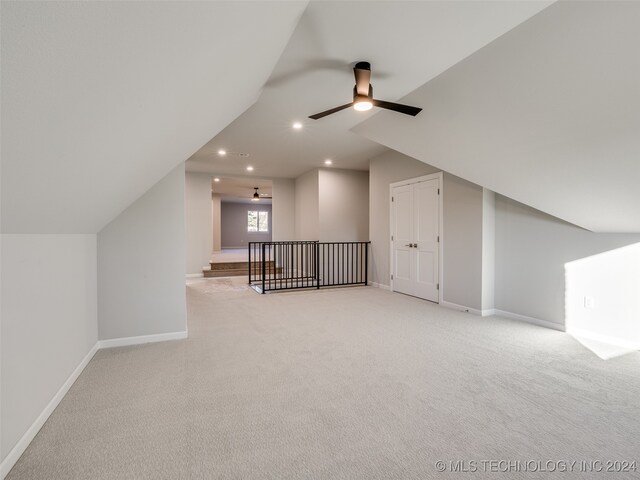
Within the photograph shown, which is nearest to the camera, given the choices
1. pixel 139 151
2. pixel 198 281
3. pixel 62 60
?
pixel 62 60

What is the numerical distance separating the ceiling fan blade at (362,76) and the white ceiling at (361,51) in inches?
2.2

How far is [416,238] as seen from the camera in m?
5.45

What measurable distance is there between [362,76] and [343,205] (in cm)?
481

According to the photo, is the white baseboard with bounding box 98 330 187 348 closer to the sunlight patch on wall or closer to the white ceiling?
the white ceiling

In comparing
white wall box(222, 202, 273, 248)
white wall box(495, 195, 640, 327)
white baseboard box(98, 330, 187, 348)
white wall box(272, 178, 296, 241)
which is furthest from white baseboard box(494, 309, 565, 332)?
white wall box(222, 202, 273, 248)

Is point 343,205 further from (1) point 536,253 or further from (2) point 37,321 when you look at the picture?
(2) point 37,321

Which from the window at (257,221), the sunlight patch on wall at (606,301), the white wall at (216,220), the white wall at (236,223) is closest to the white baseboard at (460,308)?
the sunlight patch on wall at (606,301)

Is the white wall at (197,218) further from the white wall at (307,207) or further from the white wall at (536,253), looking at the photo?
the white wall at (536,253)

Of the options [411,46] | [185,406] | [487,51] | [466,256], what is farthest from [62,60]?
[466,256]

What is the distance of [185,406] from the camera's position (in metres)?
2.08

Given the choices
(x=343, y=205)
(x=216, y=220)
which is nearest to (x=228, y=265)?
(x=343, y=205)

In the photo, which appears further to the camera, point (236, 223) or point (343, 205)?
point (236, 223)

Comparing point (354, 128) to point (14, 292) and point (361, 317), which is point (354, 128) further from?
point (14, 292)

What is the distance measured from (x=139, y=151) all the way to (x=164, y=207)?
4.89ft
